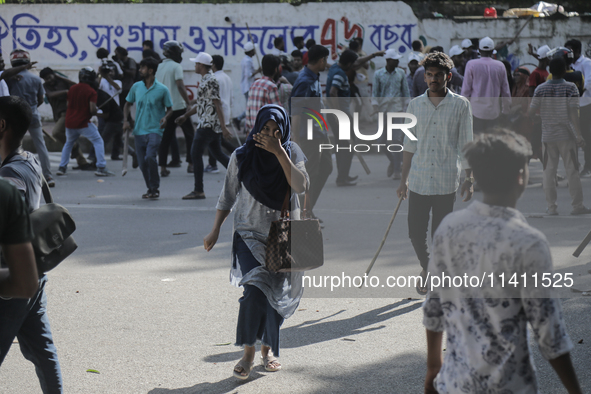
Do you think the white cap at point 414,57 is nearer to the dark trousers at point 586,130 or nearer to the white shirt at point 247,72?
the dark trousers at point 586,130

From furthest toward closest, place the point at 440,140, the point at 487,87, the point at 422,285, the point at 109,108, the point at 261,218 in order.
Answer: the point at 109,108
the point at 487,87
the point at 422,285
the point at 440,140
the point at 261,218

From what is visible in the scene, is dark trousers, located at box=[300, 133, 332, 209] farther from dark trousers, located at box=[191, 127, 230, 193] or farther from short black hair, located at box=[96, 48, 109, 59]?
short black hair, located at box=[96, 48, 109, 59]

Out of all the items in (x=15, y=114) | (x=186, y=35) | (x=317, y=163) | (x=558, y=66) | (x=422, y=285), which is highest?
(x=186, y=35)

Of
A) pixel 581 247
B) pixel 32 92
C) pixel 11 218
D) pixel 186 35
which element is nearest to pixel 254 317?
pixel 11 218

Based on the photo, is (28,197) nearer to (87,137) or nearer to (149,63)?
(149,63)

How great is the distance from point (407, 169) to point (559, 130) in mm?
3409

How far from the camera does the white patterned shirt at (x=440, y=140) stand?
4895mm

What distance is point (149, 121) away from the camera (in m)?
9.14

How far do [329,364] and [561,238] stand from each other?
3.84 metres

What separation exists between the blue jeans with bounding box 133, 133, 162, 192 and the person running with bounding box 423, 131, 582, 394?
23.8 feet

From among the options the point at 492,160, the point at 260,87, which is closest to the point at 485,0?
the point at 260,87

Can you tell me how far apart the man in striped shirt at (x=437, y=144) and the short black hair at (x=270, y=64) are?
11.7ft

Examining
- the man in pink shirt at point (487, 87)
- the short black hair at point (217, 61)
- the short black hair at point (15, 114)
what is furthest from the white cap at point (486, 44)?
the short black hair at point (15, 114)

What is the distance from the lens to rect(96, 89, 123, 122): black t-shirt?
480 inches
